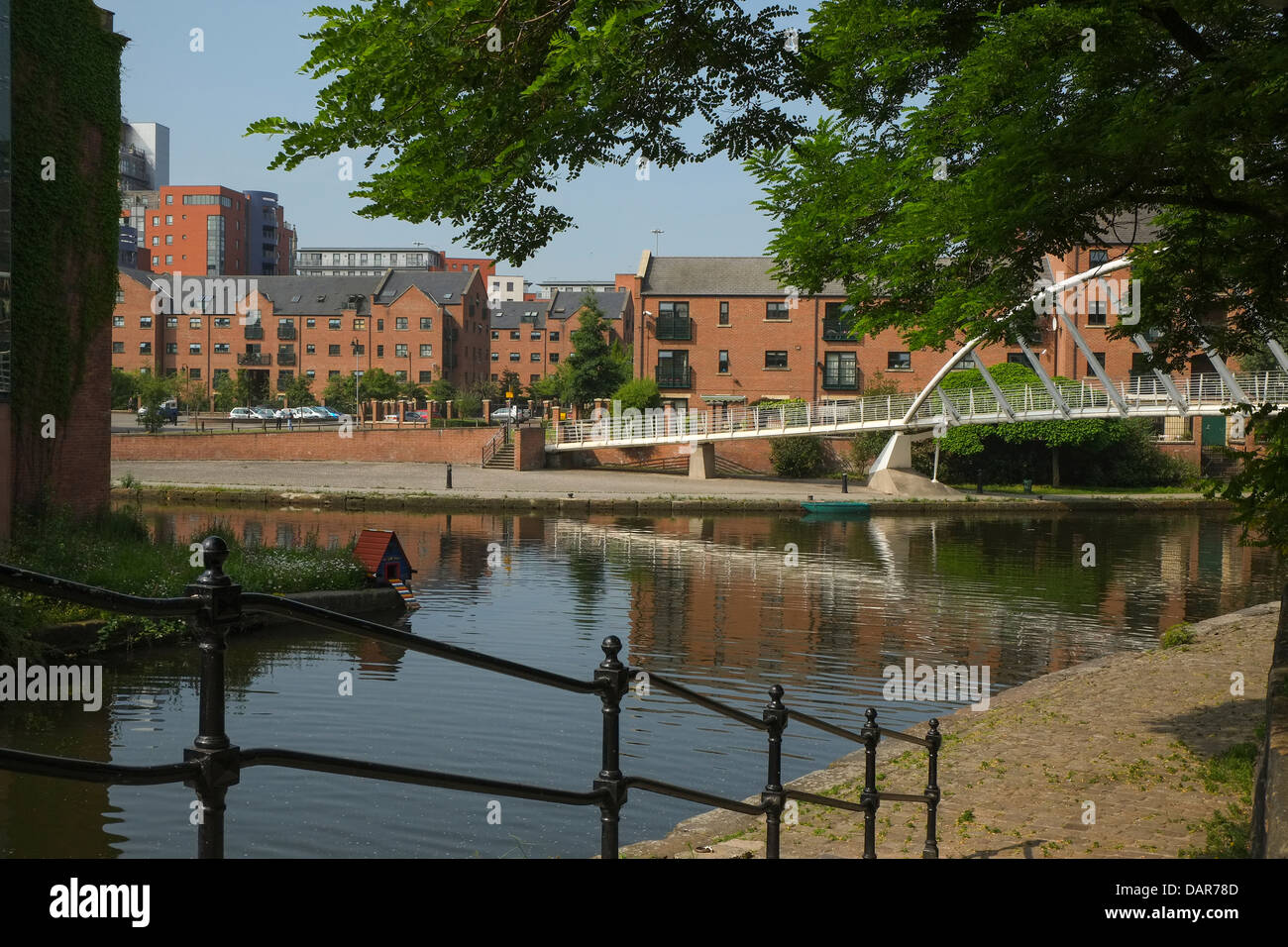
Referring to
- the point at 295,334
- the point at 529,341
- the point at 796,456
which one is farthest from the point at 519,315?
the point at 796,456

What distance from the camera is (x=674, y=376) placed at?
61.5 meters

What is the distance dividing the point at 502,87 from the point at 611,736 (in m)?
3.76

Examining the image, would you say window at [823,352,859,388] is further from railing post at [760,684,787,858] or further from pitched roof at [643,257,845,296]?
railing post at [760,684,787,858]

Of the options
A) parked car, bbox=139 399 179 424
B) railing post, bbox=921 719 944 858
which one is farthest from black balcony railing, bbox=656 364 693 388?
railing post, bbox=921 719 944 858

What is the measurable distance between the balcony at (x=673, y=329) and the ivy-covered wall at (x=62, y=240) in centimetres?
4169

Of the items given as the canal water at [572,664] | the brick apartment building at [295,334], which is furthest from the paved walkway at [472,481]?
the brick apartment building at [295,334]

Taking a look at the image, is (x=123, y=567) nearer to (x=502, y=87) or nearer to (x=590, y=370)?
(x=502, y=87)

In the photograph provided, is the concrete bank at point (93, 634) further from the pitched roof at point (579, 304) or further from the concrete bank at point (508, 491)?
the pitched roof at point (579, 304)

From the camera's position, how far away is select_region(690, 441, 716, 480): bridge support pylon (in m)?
52.1

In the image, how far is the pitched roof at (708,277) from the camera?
6106 centimetres

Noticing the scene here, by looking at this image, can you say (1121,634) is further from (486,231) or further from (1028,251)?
(486,231)

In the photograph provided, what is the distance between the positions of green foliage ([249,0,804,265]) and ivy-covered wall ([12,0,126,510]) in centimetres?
1500

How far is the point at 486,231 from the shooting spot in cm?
701
